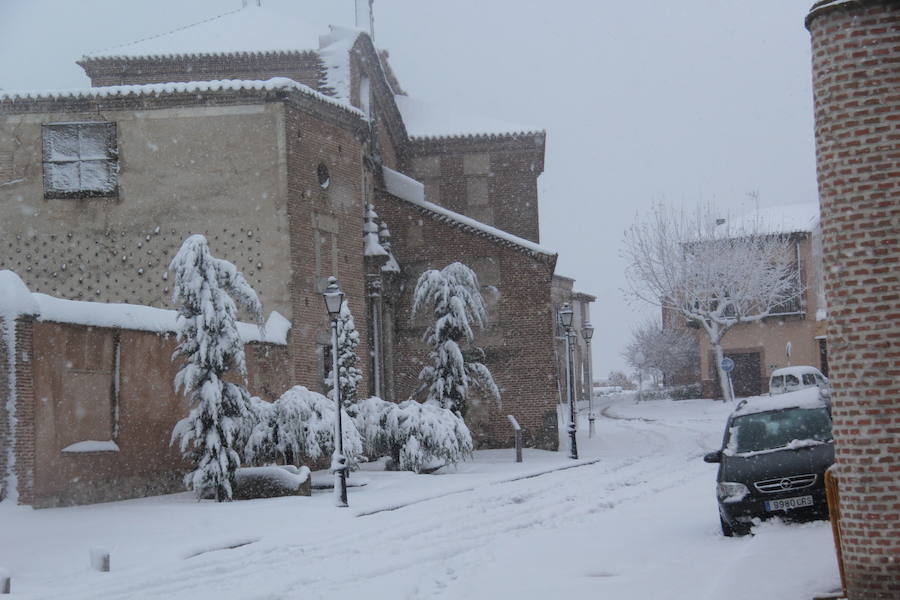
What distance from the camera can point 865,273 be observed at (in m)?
7.97

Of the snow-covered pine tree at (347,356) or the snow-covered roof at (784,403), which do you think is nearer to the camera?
the snow-covered roof at (784,403)

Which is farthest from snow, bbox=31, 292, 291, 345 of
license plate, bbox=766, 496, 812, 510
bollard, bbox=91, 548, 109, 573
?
license plate, bbox=766, 496, 812, 510

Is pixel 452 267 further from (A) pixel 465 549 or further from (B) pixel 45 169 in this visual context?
(A) pixel 465 549

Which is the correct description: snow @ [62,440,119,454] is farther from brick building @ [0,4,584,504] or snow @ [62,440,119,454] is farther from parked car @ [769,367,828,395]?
parked car @ [769,367,828,395]

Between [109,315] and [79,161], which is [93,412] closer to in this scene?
[109,315]

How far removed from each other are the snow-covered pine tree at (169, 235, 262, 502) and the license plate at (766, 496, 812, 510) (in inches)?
381

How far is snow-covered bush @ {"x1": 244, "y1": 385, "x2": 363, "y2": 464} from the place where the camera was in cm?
1967

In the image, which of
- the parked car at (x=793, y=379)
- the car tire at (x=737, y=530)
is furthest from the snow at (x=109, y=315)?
the parked car at (x=793, y=379)

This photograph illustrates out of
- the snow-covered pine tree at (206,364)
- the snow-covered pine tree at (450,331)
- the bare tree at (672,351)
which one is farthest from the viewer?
the bare tree at (672,351)

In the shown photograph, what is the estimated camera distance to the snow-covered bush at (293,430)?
19672 millimetres

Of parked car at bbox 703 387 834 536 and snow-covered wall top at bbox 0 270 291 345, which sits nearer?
parked car at bbox 703 387 834 536

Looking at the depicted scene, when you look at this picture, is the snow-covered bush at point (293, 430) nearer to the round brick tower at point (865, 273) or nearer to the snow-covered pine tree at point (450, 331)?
the snow-covered pine tree at point (450, 331)

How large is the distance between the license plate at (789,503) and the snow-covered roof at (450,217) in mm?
20178

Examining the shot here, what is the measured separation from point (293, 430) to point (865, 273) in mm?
13407
